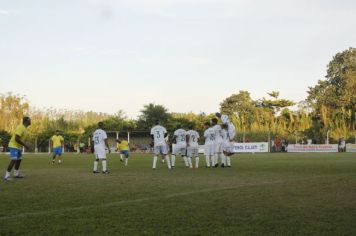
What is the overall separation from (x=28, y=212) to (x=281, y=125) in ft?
228

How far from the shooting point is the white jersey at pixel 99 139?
19422 mm

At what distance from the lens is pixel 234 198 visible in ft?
33.2

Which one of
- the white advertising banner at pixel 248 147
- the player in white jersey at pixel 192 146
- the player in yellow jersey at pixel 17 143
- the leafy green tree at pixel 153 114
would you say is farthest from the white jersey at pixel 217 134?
the leafy green tree at pixel 153 114

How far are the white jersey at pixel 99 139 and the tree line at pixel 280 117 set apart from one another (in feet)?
165

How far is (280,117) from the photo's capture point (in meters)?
77.8

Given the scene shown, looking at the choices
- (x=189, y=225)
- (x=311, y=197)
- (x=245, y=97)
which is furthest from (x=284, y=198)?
(x=245, y=97)

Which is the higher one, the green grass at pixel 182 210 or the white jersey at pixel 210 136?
the white jersey at pixel 210 136

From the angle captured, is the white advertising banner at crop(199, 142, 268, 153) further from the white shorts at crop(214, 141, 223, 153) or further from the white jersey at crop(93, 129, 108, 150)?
the white jersey at crop(93, 129, 108, 150)

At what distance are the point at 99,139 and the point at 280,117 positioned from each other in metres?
61.5

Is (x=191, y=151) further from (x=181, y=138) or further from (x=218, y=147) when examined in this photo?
(x=218, y=147)

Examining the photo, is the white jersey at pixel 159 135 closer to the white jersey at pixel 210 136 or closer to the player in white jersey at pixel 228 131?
the white jersey at pixel 210 136

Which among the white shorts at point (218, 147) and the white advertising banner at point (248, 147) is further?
the white advertising banner at point (248, 147)

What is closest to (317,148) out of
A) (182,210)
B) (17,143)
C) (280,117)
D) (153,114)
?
(280,117)

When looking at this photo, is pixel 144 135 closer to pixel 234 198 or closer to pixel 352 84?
pixel 352 84
